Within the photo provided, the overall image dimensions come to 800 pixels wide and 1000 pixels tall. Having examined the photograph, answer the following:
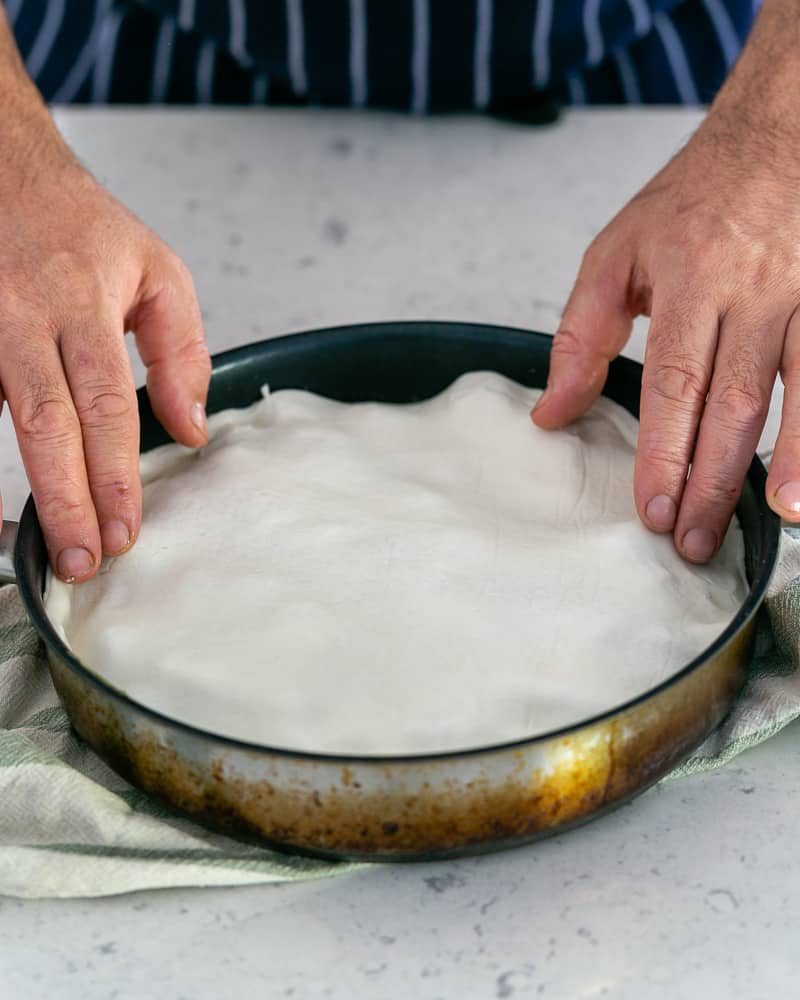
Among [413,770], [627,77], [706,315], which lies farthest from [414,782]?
[627,77]

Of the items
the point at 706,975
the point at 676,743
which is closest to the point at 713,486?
the point at 676,743

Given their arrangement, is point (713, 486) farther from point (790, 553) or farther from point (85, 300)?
point (85, 300)

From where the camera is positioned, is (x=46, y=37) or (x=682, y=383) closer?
(x=682, y=383)

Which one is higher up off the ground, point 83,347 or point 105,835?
point 83,347

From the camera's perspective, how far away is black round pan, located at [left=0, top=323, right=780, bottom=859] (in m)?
0.65

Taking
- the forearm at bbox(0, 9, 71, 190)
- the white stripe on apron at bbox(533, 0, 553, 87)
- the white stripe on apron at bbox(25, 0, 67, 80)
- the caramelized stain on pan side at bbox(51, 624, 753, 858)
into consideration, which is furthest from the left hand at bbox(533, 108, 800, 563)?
the white stripe on apron at bbox(25, 0, 67, 80)

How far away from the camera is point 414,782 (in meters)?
0.65

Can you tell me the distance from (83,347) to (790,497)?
0.44 meters

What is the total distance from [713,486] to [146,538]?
13.8 inches

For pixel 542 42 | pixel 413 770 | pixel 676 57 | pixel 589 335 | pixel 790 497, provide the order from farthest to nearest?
pixel 676 57
pixel 542 42
pixel 589 335
pixel 790 497
pixel 413 770

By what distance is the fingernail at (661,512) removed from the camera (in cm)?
83

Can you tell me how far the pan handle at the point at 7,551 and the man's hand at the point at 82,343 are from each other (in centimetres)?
2

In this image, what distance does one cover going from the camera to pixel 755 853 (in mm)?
732

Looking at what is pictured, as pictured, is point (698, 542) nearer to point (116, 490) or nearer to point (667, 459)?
point (667, 459)
